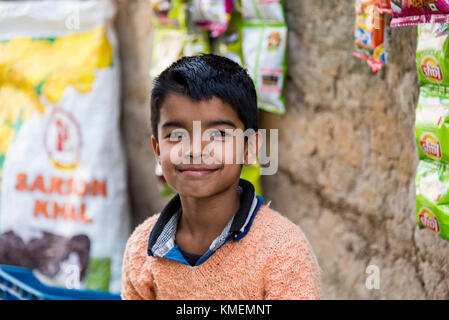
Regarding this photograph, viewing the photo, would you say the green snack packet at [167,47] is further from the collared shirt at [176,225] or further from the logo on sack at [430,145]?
the logo on sack at [430,145]

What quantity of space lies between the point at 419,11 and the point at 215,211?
55 centimetres

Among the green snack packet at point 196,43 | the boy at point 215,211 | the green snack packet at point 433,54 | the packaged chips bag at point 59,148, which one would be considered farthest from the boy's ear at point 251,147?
the packaged chips bag at point 59,148

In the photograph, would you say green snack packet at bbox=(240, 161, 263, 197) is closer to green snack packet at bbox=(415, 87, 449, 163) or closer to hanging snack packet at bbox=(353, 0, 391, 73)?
hanging snack packet at bbox=(353, 0, 391, 73)

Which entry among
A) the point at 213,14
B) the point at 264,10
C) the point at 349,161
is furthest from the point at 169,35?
the point at 349,161

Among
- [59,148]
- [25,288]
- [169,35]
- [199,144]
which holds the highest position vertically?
[169,35]

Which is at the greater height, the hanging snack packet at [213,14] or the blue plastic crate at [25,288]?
the hanging snack packet at [213,14]

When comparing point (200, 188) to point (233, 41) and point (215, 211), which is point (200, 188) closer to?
point (215, 211)

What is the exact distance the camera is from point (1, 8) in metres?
2.40

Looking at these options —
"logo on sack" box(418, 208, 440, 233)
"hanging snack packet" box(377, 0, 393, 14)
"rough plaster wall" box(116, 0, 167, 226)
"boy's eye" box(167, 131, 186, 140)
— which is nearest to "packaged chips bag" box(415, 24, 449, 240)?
"logo on sack" box(418, 208, 440, 233)

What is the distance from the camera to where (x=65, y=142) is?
239cm

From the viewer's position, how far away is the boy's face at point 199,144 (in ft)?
3.61

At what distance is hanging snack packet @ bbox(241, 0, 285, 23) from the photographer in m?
1.79

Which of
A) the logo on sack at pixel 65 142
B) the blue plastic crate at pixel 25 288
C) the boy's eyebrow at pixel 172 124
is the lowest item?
the blue plastic crate at pixel 25 288

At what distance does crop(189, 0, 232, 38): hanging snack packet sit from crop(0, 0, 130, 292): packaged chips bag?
1.95ft
